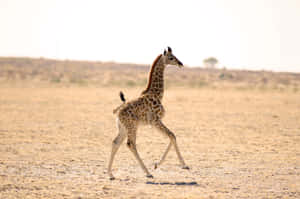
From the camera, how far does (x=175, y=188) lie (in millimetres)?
7785

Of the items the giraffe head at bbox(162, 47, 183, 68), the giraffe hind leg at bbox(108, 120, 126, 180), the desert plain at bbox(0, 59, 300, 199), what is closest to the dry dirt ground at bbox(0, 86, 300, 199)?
the desert plain at bbox(0, 59, 300, 199)

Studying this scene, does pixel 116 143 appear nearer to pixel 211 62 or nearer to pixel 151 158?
pixel 151 158

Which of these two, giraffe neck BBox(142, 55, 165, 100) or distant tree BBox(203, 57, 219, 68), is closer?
giraffe neck BBox(142, 55, 165, 100)

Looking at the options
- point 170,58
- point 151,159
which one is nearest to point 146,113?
point 170,58

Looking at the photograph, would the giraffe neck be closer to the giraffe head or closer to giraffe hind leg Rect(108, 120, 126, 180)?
the giraffe head

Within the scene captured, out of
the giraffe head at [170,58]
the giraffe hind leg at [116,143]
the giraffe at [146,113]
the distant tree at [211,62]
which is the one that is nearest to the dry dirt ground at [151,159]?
the giraffe hind leg at [116,143]

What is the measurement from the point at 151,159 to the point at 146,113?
83.2 inches

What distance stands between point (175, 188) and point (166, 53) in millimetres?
3204

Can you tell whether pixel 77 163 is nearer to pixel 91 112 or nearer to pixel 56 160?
pixel 56 160

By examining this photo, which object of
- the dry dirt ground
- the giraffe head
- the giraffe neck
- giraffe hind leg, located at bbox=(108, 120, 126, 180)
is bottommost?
the dry dirt ground

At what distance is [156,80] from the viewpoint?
372 inches

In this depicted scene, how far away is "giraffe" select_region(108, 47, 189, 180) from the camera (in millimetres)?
8469

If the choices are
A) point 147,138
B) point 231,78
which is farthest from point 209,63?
point 147,138

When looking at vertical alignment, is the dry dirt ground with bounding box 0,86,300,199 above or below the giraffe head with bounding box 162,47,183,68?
below
